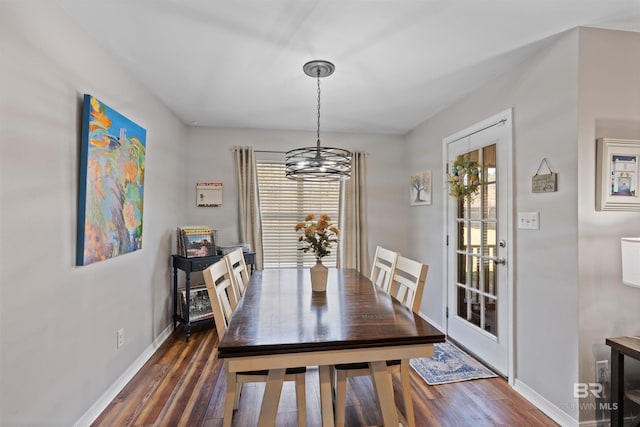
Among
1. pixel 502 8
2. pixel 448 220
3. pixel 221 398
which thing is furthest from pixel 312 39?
pixel 221 398

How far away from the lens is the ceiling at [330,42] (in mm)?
1711

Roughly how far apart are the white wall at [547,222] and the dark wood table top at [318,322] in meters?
1.04

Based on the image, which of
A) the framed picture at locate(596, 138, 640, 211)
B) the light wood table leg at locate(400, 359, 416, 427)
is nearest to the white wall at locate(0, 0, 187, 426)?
the light wood table leg at locate(400, 359, 416, 427)

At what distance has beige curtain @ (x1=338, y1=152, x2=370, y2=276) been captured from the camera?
416 centimetres

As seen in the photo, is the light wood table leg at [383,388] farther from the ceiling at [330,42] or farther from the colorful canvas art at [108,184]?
the ceiling at [330,42]

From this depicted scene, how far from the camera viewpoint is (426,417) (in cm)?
203

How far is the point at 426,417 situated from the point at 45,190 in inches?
97.6

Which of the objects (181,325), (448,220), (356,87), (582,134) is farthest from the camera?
(181,325)

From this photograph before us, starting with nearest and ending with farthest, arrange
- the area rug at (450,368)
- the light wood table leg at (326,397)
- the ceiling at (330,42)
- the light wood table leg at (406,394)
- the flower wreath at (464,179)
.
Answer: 1. the light wood table leg at (326,397)
2. the ceiling at (330,42)
3. the light wood table leg at (406,394)
4. the area rug at (450,368)
5. the flower wreath at (464,179)

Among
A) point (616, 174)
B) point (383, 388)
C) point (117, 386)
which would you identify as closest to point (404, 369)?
point (383, 388)

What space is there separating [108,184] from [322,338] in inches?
67.8

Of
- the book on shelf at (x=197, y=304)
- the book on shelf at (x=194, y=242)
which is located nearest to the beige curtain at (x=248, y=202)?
the book on shelf at (x=194, y=242)

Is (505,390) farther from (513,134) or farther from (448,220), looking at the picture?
(513,134)

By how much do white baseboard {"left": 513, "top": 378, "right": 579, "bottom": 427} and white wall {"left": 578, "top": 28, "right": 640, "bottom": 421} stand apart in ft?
0.29
